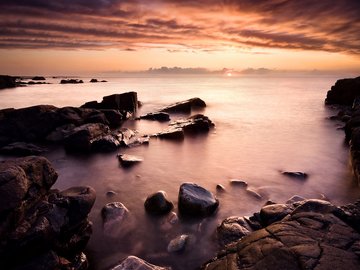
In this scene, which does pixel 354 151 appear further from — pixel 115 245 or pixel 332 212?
pixel 115 245

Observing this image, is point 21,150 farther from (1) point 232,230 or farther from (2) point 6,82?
(2) point 6,82

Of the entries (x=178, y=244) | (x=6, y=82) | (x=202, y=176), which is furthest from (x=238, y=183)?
(x=6, y=82)

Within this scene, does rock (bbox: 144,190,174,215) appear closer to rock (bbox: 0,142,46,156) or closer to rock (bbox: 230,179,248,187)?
rock (bbox: 230,179,248,187)

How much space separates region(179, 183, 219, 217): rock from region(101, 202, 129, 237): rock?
1601mm

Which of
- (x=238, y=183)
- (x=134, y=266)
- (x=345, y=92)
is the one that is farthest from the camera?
(x=345, y=92)

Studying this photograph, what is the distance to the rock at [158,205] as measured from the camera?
26.5 feet

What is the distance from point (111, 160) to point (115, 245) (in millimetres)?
6981

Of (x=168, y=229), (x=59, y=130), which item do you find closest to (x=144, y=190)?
(x=168, y=229)

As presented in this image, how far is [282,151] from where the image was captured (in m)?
15.2

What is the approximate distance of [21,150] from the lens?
14.3m

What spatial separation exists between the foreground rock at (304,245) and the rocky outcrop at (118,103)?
2225 cm

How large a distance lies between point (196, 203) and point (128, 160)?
5.62m

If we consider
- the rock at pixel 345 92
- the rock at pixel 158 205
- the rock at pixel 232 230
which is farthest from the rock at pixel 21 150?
the rock at pixel 345 92

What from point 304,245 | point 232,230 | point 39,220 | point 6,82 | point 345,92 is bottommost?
point 6,82
